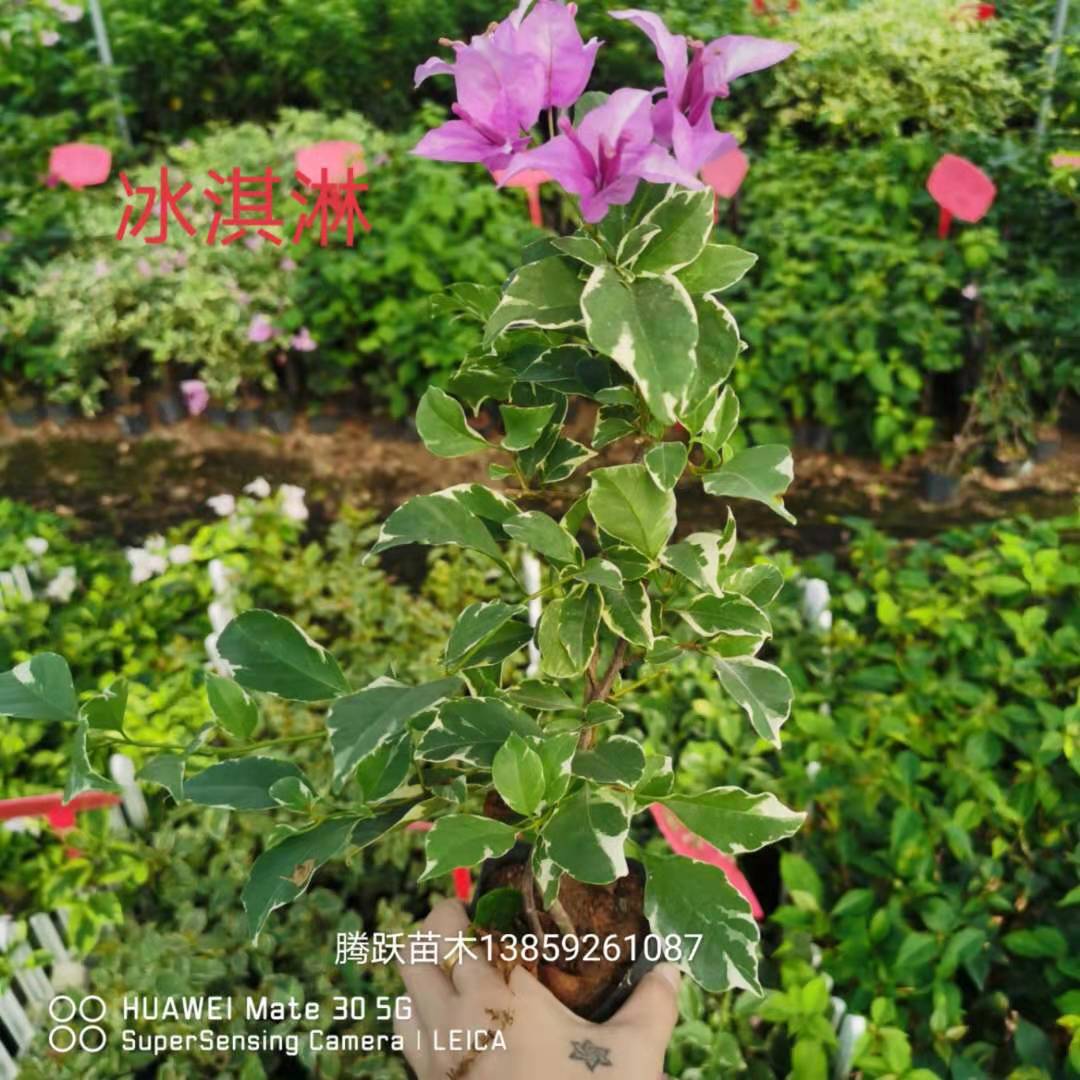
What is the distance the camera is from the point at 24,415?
13.7 ft

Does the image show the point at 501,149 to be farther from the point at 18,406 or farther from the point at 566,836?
the point at 18,406

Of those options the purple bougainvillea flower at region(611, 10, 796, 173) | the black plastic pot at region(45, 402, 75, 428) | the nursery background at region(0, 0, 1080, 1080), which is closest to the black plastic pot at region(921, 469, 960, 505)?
the nursery background at region(0, 0, 1080, 1080)

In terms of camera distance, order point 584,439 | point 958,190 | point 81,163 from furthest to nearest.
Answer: point 584,439
point 81,163
point 958,190

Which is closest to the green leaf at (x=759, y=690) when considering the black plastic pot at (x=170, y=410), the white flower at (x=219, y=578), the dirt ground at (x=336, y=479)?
the white flower at (x=219, y=578)

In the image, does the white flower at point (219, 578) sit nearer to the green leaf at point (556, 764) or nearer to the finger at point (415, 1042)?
the finger at point (415, 1042)

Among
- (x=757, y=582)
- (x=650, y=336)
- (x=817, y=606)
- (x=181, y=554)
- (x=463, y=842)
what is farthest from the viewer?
(x=181, y=554)

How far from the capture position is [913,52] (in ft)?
14.8

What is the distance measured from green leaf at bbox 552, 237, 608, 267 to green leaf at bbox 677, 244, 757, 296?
0.08m

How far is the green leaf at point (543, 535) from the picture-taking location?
2.93 ft

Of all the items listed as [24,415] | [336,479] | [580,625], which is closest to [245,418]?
[336,479]

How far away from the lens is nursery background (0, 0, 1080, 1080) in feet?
5.86

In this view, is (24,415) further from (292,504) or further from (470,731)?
(470,731)

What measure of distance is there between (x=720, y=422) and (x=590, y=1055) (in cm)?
62

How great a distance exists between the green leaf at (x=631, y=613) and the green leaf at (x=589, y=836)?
146 millimetres
